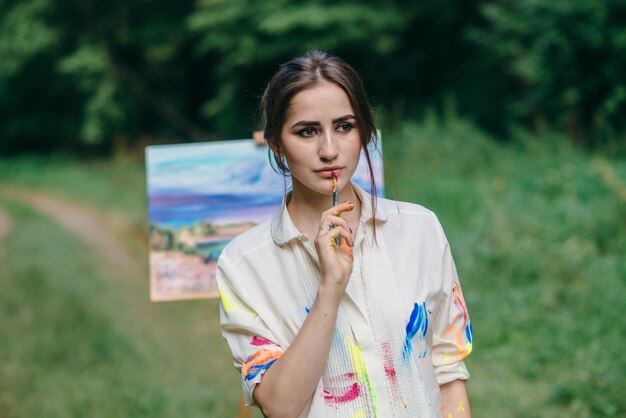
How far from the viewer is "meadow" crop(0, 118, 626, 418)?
14.9ft

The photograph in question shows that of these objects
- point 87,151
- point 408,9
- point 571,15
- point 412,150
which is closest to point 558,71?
point 571,15

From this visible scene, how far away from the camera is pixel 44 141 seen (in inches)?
814

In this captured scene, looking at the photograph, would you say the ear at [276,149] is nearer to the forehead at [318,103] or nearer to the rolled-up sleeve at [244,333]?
the forehead at [318,103]

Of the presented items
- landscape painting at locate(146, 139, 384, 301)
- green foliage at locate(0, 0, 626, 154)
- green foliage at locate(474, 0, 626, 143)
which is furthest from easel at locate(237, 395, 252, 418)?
green foliage at locate(474, 0, 626, 143)

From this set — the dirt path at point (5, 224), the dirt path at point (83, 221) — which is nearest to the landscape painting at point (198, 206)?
the dirt path at point (83, 221)

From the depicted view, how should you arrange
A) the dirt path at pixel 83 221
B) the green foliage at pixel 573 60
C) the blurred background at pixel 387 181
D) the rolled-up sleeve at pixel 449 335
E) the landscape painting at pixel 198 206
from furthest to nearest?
the dirt path at pixel 83 221
the green foliage at pixel 573 60
the blurred background at pixel 387 181
the landscape painting at pixel 198 206
the rolled-up sleeve at pixel 449 335

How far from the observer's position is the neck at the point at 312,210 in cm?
181

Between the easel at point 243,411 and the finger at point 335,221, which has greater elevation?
the finger at point 335,221

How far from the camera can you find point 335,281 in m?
→ 1.61

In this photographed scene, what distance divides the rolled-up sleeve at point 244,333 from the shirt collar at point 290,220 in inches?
4.2

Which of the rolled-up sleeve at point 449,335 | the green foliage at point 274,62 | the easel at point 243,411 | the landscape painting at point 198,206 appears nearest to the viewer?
the rolled-up sleeve at point 449,335

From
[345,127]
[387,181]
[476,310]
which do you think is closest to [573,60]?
[476,310]

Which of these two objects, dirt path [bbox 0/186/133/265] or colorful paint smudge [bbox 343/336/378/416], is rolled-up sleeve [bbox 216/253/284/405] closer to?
colorful paint smudge [bbox 343/336/378/416]

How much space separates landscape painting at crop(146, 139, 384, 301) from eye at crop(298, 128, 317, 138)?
141 centimetres
